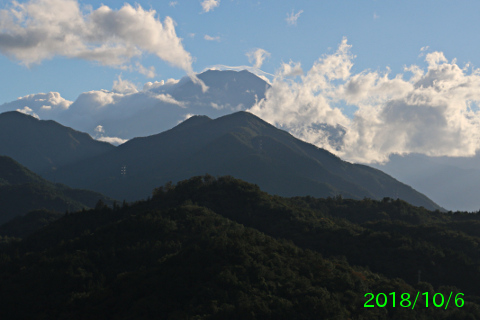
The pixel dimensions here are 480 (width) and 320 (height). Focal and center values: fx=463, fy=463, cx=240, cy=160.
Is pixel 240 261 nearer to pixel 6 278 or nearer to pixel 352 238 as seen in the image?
pixel 6 278

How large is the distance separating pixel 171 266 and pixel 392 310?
36.3 metres

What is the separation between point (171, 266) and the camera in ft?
254

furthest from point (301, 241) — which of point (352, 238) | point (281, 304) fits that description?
point (281, 304)

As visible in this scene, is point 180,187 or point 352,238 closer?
point 352,238

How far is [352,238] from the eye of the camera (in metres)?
125

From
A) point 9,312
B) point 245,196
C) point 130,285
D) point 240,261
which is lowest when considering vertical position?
point 9,312

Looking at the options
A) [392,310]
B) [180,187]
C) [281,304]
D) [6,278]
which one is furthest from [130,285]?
[180,187]

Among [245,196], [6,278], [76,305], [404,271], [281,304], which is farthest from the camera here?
[245,196]

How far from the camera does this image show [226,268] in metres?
73.4

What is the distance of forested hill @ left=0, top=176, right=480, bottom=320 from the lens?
66.1 metres

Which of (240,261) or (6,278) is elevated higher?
(240,261)

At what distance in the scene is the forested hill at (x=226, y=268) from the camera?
66.1m

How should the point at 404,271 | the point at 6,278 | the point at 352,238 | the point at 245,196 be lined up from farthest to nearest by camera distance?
the point at 245,196, the point at 352,238, the point at 404,271, the point at 6,278

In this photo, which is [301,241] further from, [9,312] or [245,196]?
[9,312]
